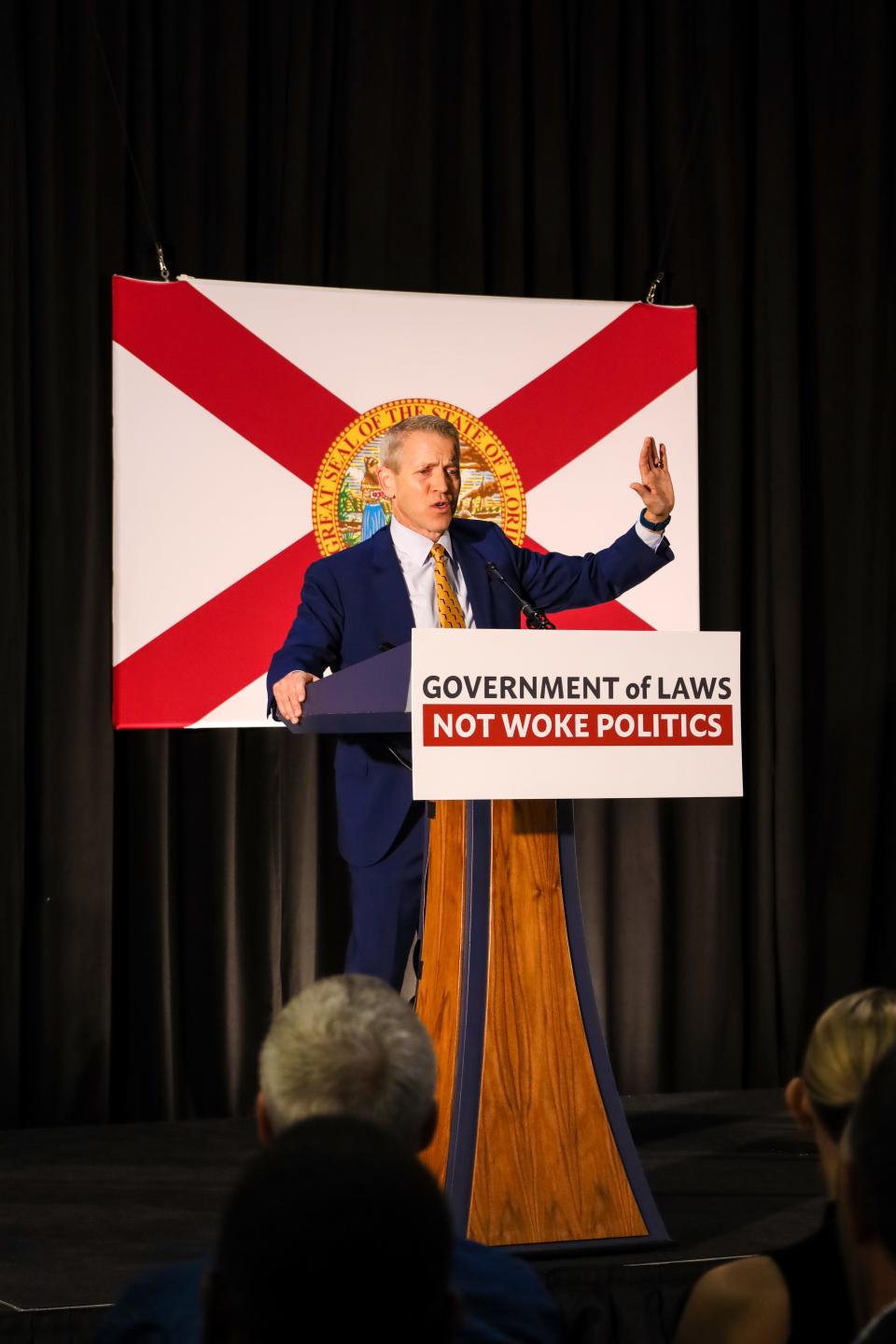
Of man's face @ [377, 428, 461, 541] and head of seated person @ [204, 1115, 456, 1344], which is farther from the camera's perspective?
man's face @ [377, 428, 461, 541]

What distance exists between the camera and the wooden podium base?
2357 mm

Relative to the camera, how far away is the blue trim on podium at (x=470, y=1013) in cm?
233

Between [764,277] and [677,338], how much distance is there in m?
0.45

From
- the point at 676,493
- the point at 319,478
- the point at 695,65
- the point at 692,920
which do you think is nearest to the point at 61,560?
the point at 319,478

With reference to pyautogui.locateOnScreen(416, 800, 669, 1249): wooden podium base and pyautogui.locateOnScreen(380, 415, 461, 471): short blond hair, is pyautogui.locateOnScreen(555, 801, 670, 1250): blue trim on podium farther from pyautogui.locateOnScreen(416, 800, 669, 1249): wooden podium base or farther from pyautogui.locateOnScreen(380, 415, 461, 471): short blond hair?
pyautogui.locateOnScreen(380, 415, 461, 471): short blond hair

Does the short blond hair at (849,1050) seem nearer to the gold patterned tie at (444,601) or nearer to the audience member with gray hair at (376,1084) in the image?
the audience member with gray hair at (376,1084)

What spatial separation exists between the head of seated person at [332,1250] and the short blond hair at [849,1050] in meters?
0.62

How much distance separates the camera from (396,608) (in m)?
3.32

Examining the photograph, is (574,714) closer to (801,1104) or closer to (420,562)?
(801,1104)

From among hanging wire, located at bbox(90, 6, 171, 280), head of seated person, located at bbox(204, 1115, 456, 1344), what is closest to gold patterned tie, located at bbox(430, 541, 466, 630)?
hanging wire, located at bbox(90, 6, 171, 280)

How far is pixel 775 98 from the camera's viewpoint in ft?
14.5

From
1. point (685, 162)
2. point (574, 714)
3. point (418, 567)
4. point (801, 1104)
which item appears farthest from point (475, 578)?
point (801, 1104)

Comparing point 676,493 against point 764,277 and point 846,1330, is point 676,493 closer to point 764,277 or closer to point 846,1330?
point 764,277

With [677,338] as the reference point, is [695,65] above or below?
above
